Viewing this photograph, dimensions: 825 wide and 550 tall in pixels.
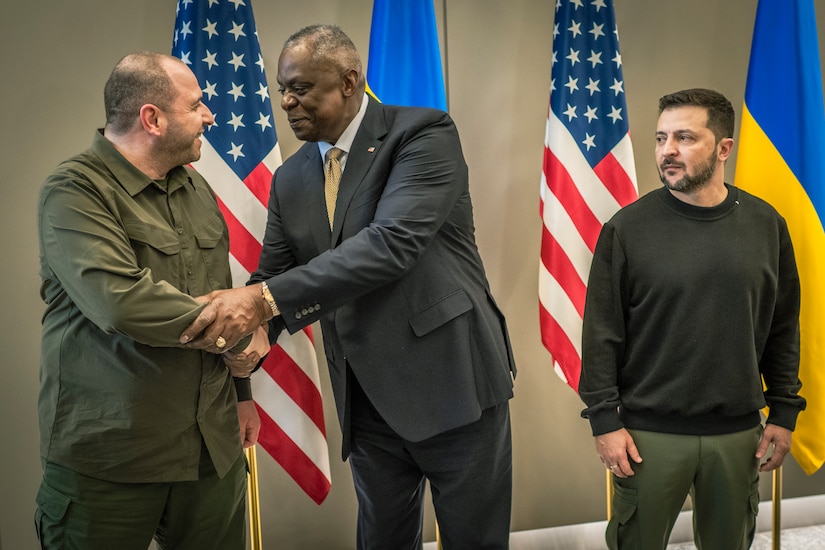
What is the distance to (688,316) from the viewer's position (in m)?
2.11

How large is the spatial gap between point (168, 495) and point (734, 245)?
166cm

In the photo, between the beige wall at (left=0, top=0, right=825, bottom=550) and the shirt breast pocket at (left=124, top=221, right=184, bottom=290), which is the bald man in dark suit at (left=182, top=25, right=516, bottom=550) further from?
the beige wall at (left=0, top=0, right=825, bottom=550)

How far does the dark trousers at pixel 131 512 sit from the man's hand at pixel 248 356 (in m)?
0.25

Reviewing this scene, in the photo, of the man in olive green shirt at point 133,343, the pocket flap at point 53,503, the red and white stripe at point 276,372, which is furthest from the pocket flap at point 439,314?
the pocket flap at point 53,503

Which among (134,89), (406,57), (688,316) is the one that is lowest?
(688,316)

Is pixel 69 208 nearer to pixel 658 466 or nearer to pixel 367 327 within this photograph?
pixel 367 327

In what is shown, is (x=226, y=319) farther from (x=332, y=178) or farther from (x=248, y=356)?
(x=332, y=178)

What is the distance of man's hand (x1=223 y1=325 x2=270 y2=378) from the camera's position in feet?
6.50

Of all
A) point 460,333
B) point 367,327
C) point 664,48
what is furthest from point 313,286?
point 664,48

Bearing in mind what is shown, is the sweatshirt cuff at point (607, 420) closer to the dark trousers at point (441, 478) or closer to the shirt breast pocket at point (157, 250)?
the dark trousers at point (441, 478)

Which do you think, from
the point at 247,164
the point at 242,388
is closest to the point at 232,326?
the point at 242,388

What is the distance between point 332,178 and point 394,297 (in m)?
0.39

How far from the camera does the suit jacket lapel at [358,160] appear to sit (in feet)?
6.63

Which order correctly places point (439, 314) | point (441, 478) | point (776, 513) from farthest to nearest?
1. point (776, 513)
2. point (441, 478)
3. point (439, 314)
